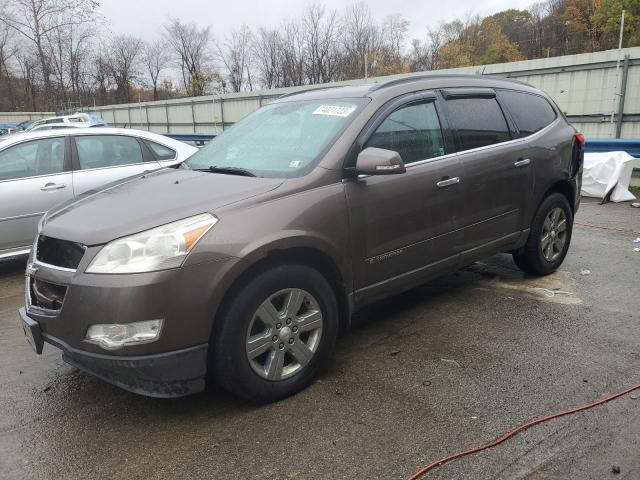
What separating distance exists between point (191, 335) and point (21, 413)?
1.28 metres

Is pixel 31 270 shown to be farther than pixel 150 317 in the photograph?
Yes

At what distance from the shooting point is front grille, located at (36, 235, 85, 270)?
271 centimetres

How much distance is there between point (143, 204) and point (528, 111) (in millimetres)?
3663

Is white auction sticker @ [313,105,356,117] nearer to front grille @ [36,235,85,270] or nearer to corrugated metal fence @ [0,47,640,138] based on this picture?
front grille @ [36,235,85,270]

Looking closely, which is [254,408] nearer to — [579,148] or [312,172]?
[312,172]

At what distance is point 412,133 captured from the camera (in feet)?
12.3

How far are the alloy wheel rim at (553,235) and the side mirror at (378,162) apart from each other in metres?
2.42

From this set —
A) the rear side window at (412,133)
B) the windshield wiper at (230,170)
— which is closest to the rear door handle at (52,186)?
the windshield wiper at (230,170)

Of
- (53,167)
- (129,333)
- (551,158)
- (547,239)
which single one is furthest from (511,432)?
(53,167)

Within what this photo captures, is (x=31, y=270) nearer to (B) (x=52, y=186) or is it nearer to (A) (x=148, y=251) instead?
(A) (x=148, y=251)

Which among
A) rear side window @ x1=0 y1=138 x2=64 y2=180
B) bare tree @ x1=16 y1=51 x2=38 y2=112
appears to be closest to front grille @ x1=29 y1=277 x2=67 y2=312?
rear side window @ x1=0 y1=138 x2=64 y2=180

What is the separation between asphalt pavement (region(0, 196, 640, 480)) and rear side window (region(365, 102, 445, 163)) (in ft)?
4.42

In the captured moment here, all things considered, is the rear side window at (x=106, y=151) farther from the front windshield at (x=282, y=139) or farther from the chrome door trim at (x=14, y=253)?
the front windshield at (x=282, y=139)

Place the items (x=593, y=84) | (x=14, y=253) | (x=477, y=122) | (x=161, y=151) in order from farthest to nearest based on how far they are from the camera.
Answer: (x=593, y=84), (x=161, y=151), (x=14, y=253), (x=477, y=122)
